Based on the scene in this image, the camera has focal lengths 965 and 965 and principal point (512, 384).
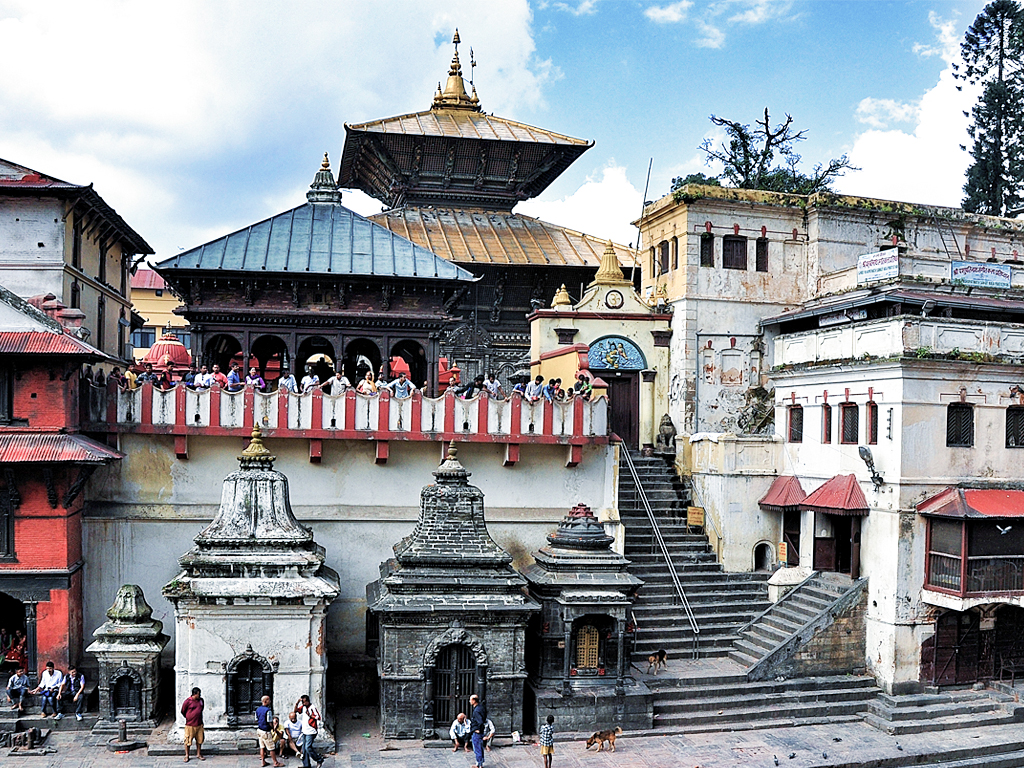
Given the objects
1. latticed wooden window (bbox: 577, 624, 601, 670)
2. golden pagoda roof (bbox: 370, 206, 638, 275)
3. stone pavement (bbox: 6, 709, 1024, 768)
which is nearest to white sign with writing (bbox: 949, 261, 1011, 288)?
golden pagoda roof (bbox: 370, 206, 638, 275)

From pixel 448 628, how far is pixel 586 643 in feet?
10.5

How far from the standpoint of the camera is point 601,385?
2452 cm

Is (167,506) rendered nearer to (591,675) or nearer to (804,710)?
(591,675)

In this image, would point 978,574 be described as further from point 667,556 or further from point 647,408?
point 647,408

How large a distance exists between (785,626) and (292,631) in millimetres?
11973

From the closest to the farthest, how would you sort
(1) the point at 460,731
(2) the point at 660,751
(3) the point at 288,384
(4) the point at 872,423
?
(1) the point at 460,731 → (2) the point at 660,751 → (3) the point at 288,384 → (4) the point at 872,423

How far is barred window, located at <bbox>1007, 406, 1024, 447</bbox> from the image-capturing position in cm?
2381

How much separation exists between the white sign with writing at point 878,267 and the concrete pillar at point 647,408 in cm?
674

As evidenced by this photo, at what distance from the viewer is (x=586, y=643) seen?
21.0 metres

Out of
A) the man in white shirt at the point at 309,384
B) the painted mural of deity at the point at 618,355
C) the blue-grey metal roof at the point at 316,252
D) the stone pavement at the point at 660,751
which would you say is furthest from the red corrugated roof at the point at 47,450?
the painted mural of deity at the point at 618,355

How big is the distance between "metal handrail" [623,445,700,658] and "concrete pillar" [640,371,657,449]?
4.58 ft

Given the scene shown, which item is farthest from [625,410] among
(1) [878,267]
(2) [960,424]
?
(2) [960,424]

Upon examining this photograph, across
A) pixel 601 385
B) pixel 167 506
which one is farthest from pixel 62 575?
pixel 601 385

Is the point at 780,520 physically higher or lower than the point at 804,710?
higher
